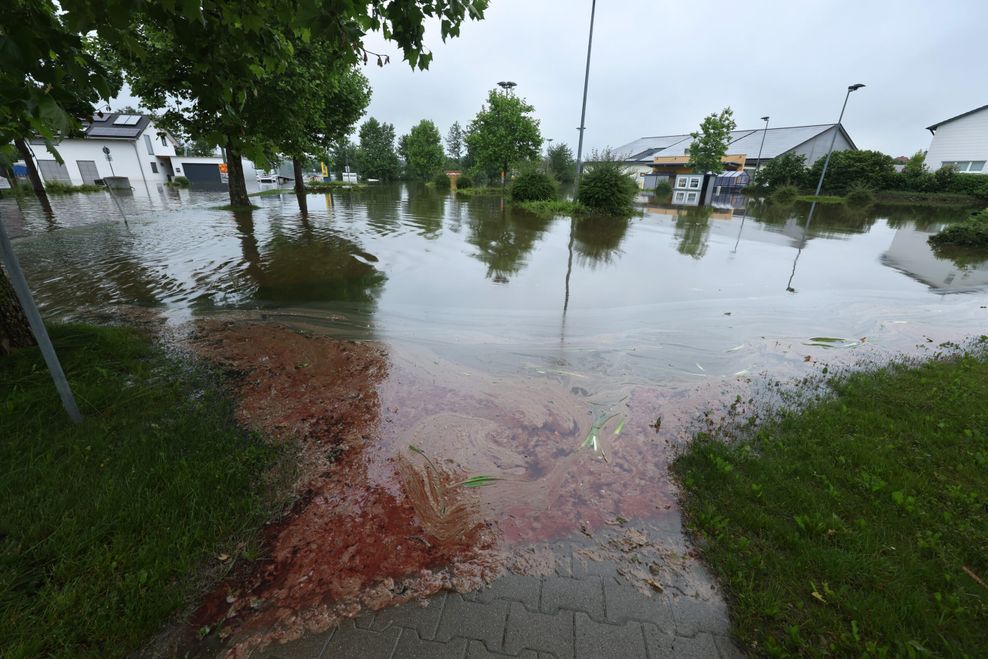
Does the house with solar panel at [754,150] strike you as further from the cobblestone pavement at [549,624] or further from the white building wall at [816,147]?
the cobblestone pavement at [549,624]

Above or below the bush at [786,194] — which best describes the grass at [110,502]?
below

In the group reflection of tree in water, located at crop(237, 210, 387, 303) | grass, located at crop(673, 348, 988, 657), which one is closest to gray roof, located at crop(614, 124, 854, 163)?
reflection of tree in water, located at crop(237, 210, 387, 303)

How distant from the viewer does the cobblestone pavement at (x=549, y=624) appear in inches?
77.9

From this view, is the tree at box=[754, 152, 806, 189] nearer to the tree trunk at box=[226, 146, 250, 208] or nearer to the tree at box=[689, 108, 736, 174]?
the tree at box=[689, 108, 736, 174]

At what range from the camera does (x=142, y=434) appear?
126 inches

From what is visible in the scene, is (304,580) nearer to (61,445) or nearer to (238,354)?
(61,445)

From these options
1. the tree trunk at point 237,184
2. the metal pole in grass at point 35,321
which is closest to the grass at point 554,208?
the tree trunk at point 237,184

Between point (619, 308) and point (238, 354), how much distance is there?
594 centimetres

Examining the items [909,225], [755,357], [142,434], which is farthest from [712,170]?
[142,434]

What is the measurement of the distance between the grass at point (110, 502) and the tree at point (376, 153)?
6114cm

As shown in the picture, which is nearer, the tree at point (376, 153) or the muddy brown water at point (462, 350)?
the muddy brown water at point (462, 350)

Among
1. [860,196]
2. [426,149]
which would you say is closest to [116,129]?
[426,149]

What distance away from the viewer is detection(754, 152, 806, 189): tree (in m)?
40.8

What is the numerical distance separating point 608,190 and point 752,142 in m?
47.4
